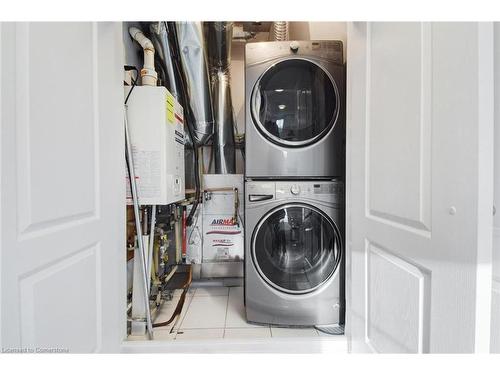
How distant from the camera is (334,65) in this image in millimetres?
1335

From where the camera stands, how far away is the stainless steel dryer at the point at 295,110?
1.33m

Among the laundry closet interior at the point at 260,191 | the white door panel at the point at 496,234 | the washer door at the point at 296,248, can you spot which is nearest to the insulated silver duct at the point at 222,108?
the laundry closet interior at the point at 260,191

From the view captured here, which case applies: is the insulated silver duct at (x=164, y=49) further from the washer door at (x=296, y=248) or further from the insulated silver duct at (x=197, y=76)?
the washer door at (x=296, y=248)

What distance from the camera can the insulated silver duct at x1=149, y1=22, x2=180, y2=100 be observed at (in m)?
1.41

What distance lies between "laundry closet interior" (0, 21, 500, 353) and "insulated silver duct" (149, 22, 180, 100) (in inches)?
0.4

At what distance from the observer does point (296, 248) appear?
1378mm

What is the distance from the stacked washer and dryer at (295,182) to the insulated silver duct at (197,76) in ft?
1.37

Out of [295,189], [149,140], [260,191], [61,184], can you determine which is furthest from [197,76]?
[61,184]

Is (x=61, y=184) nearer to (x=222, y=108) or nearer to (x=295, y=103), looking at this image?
(x=295, y=103)

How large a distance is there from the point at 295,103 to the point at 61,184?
4.09 feet

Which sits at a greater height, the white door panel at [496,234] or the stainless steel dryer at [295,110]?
Answer: the stainless steel dryer at [295,110]

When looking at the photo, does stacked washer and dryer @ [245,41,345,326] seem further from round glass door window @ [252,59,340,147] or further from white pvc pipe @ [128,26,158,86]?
white pvc pipe @ [128,26,158,86]

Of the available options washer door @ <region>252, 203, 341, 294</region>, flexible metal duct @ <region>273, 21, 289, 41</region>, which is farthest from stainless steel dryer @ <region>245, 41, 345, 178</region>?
flexible metal duct @ <region>273, 21, 289, 41</region>
